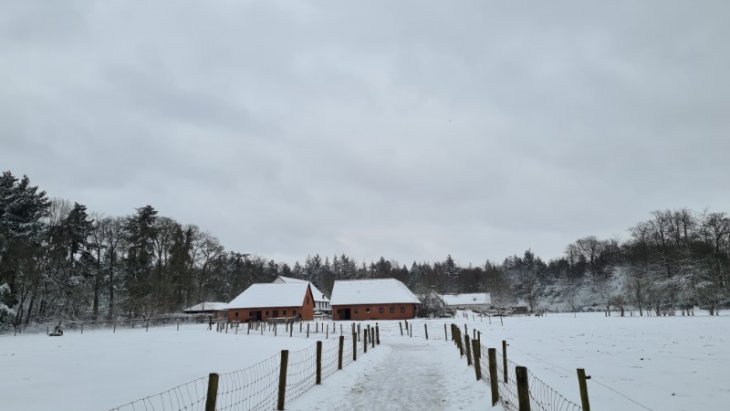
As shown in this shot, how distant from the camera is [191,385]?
13.0 metres

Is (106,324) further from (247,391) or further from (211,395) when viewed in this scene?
(211,395)

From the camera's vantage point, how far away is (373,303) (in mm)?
63625

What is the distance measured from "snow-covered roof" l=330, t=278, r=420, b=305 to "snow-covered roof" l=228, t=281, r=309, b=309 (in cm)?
511

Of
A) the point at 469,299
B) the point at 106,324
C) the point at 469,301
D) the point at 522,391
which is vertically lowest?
the point at 469,301

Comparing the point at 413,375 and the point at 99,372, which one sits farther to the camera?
the point at 99,372

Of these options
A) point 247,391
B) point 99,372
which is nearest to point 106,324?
point 99,372

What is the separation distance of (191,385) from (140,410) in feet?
10.8

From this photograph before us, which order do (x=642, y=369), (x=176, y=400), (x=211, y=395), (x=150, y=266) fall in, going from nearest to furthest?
(x=211, y=395) → (x=176, y=400) → (x=642, y=369) → (x=150, y=266)

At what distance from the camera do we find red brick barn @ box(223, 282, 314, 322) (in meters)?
62.2

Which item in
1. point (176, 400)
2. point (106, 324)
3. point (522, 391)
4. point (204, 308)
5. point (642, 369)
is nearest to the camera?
point (522, 391)

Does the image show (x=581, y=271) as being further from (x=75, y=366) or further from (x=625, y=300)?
(x=75, y=366)

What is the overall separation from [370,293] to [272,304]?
14.5 meters

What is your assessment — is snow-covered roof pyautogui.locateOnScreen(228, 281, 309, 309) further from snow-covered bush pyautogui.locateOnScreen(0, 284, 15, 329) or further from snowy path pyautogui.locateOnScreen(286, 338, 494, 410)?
snowy path pyautogui.locateOnScreen(286, 338, 494, 410)

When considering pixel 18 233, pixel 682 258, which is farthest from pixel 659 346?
pixel 18 233
